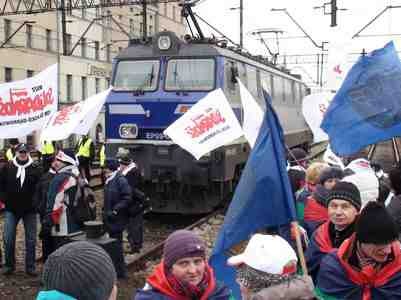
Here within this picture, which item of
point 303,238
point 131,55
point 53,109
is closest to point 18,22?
point 131,55

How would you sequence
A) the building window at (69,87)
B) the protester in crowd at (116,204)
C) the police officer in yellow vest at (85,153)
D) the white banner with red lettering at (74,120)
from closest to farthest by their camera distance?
1. the protester in crowd at (116,204)
2. the white banner with red lettering at (74,120)
3. the police officer in yellow vest at (85,153)
4. the building window at (69,87)

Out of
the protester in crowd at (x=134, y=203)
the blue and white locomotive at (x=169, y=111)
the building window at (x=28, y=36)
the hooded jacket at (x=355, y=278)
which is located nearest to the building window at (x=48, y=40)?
the building window at (x=28, y=36)

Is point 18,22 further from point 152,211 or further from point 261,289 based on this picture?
point 261,289

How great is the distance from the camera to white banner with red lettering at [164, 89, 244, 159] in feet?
25.6

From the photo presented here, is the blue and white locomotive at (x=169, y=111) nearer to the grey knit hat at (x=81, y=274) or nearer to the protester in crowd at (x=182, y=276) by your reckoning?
the protester in crowd at (x=182, y=276)

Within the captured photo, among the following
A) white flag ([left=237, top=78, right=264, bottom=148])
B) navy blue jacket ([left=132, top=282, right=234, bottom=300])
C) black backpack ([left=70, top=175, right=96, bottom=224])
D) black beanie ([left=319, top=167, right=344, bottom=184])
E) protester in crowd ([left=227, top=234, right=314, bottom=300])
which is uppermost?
white flag ([left=237, top=78, right=264, bottom=148])

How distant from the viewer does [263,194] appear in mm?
3695

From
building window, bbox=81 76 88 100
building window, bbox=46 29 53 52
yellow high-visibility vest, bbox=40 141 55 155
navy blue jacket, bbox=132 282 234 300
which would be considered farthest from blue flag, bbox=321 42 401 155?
building window, bbox=81 76 88 100

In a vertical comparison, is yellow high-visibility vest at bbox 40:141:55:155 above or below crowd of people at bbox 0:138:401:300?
below

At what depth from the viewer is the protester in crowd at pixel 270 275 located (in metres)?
2.62

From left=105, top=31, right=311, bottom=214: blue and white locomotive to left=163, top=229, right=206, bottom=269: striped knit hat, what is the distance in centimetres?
729

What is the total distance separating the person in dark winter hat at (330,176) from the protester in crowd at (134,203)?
3.57m

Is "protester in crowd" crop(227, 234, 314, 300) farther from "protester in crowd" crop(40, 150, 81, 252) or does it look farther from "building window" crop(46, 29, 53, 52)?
"building window" crop(46, 29, 53, 52)

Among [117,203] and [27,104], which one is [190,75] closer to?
[27,104]
